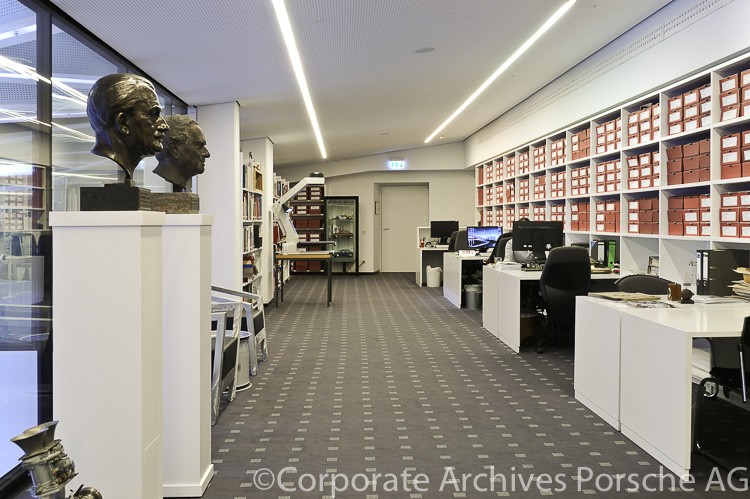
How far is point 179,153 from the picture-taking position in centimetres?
322

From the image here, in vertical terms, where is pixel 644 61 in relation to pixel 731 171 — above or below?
above

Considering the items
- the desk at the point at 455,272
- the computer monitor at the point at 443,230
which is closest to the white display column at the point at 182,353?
the desk at the point at 455,272

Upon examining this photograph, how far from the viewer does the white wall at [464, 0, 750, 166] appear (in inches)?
177

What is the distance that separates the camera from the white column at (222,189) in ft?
23.0

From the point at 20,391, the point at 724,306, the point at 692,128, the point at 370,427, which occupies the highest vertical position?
the point at 692,128

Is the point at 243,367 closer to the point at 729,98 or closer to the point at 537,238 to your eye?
the point at 537,238

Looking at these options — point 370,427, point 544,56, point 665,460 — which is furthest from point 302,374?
point 544,56

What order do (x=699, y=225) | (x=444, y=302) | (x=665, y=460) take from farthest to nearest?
(x=444, y=302) → (x=699, y=225) → (x=665, y=460)

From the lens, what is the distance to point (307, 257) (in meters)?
9.10

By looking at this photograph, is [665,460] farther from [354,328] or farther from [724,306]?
[354,328]

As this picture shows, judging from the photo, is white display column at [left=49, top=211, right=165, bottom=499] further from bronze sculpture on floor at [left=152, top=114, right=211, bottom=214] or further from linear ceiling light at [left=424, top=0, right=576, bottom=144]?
linear ceiling light at [left=424, top=0, right=576, bottom=144]

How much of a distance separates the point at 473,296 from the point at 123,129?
282 inches

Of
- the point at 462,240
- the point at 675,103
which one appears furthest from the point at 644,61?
the point at 462,240

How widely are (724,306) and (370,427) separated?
2354 millimetres
